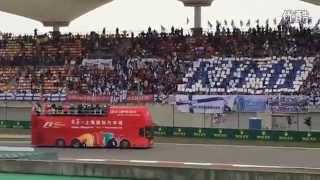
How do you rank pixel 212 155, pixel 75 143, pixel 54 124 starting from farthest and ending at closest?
pixel 75 143 → pixel 54 124 → pixel 212 155

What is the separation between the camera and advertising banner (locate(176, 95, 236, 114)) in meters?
47.5

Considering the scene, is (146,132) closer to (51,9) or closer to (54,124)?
(54,124)

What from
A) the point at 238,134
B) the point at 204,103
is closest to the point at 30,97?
the point at 204,103

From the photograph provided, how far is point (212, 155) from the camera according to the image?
113 feet

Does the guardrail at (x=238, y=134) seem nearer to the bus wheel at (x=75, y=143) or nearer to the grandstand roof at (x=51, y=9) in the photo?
the bus wheel at (x=75, y=143)

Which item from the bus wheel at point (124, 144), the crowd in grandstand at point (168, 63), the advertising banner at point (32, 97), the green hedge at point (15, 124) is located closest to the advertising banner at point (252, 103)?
the crowd in grandstand at point (168, 63)

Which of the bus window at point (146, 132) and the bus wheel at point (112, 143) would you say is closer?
the bus window at point (146, 132)

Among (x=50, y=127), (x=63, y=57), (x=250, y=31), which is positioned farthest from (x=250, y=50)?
(x=50, y=127)

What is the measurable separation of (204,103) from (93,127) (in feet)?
40.8

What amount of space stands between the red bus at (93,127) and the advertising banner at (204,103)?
9.74 metres

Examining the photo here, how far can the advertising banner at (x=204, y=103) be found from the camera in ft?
156

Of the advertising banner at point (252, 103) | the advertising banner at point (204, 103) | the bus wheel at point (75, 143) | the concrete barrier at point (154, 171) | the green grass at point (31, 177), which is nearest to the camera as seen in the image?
the concrete barrier at point (154, 171)

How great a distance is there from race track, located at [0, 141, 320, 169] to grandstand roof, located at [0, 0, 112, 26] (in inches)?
955

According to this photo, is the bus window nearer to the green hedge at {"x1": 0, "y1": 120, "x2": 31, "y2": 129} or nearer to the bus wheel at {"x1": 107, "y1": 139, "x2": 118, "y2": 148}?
the bus wheel at {"x1": 107, "y1": 139, "x2": 118, "y2": 148}
